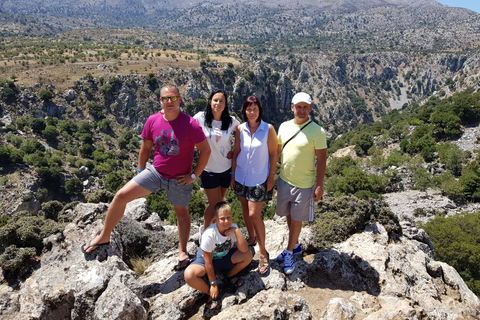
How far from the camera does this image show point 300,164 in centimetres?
434

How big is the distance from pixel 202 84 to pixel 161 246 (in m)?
68.1

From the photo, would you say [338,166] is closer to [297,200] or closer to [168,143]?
[297,200]

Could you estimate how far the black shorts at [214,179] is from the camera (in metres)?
4.61

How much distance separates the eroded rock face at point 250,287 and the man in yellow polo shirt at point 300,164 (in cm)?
80

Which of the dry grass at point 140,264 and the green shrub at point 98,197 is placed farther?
the green shrub at point 98,197

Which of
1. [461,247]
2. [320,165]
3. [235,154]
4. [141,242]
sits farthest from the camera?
[461,247]

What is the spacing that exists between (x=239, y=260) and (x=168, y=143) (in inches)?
86.3

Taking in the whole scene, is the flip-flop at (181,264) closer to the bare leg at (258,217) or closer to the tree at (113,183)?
the bare leg at (258,217)

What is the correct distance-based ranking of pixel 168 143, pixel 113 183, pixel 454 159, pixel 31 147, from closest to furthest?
pixel 168 143 < pixel 454 159 < pixel 113 183 < pixel 31 147

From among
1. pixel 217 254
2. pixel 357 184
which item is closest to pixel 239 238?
pixel 217 254

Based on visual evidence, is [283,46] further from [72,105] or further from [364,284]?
[364,284]

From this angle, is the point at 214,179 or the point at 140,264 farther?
the point at 140,264

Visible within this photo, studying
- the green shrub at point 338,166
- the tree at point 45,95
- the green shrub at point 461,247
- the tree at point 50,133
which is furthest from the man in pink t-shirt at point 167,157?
the tree at point 45,95

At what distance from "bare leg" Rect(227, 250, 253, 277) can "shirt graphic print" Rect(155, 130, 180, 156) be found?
1.91 metres
